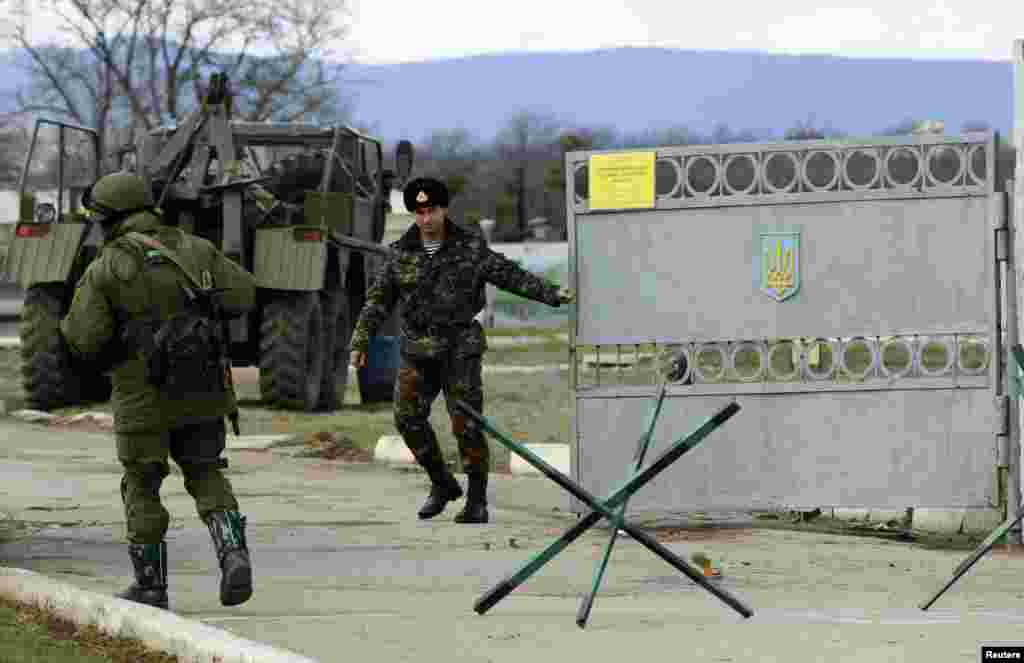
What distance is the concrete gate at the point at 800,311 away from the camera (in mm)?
10461

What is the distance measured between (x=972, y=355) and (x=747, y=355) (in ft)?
3.77

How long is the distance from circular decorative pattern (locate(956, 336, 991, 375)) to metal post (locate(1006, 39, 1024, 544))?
253 mm

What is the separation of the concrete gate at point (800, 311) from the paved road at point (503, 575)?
419 millimetres

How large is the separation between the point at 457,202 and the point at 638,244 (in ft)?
271

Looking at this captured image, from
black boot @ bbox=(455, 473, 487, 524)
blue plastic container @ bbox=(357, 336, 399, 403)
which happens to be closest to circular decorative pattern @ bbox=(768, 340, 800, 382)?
black boot @ bbox=(455, 473, 487, 524)

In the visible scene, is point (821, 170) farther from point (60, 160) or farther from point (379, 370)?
point (379, 370)

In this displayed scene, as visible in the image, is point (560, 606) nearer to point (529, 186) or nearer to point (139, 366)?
point (139, 366)

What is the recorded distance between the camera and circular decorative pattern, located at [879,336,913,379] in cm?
1057

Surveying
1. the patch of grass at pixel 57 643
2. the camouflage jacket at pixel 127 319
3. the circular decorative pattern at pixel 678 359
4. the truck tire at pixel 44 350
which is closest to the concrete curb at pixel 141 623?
the patch of grass at pixel 57 643

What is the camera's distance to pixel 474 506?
10.9m

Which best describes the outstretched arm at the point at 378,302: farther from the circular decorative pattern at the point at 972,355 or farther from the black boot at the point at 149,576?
the black boot at the point at 149,576

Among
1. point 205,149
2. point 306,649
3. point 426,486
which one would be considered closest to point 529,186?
point 205,149

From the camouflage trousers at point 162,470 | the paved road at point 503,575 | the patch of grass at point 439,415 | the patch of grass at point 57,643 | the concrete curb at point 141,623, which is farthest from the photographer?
the patch of grass at point 439,415

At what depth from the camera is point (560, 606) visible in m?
7.88
